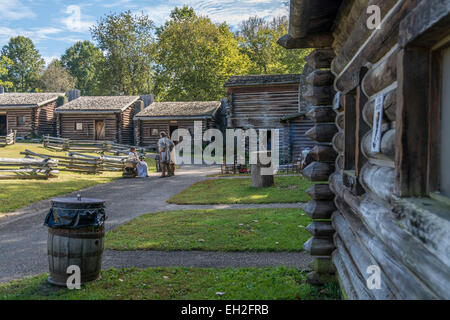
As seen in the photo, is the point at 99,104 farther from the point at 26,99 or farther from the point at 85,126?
the point at 26,99

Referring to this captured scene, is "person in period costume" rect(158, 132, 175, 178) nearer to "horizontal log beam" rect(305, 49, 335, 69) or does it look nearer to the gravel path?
the gravel path

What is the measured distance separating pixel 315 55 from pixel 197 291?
3364 millimetres

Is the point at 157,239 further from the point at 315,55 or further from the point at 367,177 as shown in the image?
the point at 367,177

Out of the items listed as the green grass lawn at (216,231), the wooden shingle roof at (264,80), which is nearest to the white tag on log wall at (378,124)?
the green grass lawn at (216,231)

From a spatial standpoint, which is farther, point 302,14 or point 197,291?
point 197,291

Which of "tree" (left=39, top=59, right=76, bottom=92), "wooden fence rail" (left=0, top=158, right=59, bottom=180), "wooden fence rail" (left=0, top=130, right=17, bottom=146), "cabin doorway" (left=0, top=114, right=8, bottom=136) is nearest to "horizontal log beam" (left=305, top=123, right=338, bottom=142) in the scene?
"wooden fence rail" (left=0, top=158, right=59, bottom=180)

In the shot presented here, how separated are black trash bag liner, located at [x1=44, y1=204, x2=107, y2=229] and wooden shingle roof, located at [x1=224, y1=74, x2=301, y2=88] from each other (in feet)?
78.5

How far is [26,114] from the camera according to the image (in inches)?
1577

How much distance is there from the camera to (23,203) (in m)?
11.8

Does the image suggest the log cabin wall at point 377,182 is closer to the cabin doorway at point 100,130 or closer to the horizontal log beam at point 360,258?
the horizontal log beam at point 360,258

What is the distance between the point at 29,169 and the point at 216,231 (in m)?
12.6

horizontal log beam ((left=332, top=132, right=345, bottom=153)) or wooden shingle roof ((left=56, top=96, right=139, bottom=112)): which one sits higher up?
wooden shingle roof ((left=56, top=96, right=139, bottom=112))

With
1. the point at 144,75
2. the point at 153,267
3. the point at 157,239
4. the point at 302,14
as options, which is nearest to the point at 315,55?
the point at 302,14

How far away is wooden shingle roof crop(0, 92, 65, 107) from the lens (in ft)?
130
